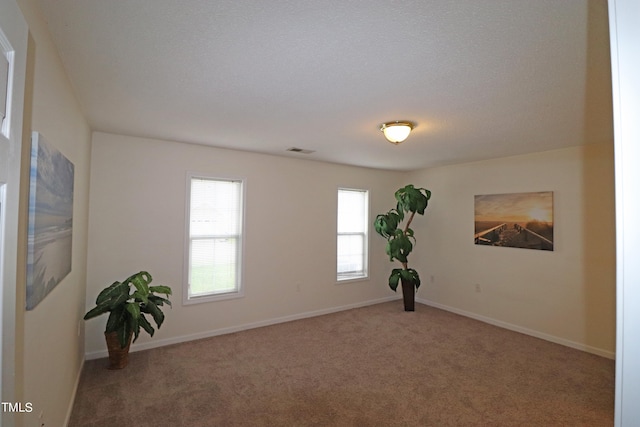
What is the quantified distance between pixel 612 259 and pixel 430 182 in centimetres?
268

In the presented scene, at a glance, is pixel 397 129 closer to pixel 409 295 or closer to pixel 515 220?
pixel 515 220

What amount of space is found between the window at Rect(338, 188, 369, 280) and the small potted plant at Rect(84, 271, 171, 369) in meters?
3.11

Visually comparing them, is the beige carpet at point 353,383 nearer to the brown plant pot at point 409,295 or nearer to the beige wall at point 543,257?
the beige wall at point 543,257

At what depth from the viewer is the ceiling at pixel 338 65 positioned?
54.8 inches

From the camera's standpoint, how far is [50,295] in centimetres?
169

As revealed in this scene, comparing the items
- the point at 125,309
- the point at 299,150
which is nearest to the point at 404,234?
the point at 299,150

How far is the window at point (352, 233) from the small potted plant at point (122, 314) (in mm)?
3112

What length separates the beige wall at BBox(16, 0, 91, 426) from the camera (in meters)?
1.25

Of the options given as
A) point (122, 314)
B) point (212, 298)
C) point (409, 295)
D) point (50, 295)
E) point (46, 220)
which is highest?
point (46, 220)

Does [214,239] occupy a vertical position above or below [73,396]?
above

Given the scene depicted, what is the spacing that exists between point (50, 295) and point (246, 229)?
267cm

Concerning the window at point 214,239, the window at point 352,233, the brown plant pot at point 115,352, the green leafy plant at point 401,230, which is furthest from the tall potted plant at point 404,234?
the brown plant pot at point 115,352

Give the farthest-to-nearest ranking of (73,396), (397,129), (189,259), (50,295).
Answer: (189,259), (397,129), (73,396), (50,295)

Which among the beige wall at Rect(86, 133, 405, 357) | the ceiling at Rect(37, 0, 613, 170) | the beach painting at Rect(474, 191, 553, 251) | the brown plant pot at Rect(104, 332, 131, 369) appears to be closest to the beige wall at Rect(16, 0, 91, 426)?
the ceiling at Rect(37, 0, 613, 170)
